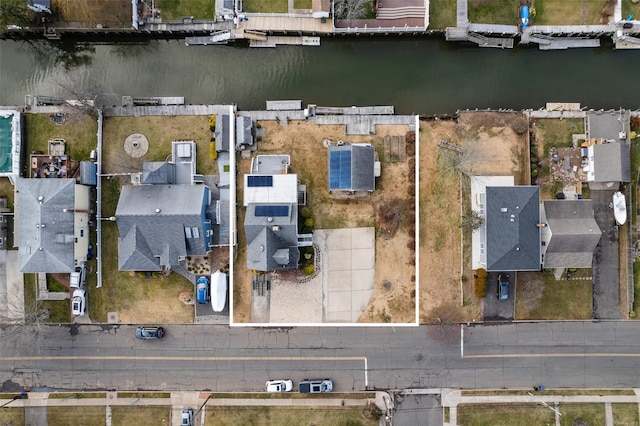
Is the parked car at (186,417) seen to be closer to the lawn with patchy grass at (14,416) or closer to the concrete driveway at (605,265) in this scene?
the lawn with patchy grass at (14,416)

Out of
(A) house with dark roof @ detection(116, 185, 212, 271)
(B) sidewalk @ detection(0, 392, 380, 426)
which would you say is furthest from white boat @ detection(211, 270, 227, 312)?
(B) sidewalk @ detection(0, 392, 380, 426)

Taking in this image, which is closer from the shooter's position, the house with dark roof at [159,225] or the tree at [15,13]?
the house with dark roof at [159,225]

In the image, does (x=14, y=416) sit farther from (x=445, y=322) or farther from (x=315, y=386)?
(x=445, y=322)

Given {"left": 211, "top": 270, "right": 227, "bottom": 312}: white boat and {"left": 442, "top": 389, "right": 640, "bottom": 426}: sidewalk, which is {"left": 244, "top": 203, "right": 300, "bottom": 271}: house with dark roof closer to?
{"left": 211, "top": 270, "right": 227, "bottom": 312}: white boat

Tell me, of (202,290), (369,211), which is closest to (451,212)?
(369,211)

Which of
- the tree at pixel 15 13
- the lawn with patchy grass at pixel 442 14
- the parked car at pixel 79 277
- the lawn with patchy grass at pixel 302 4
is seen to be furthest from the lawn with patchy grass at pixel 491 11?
the parked car at pixel 79 277

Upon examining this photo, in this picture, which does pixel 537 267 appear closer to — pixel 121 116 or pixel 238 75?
pixel 238 75
